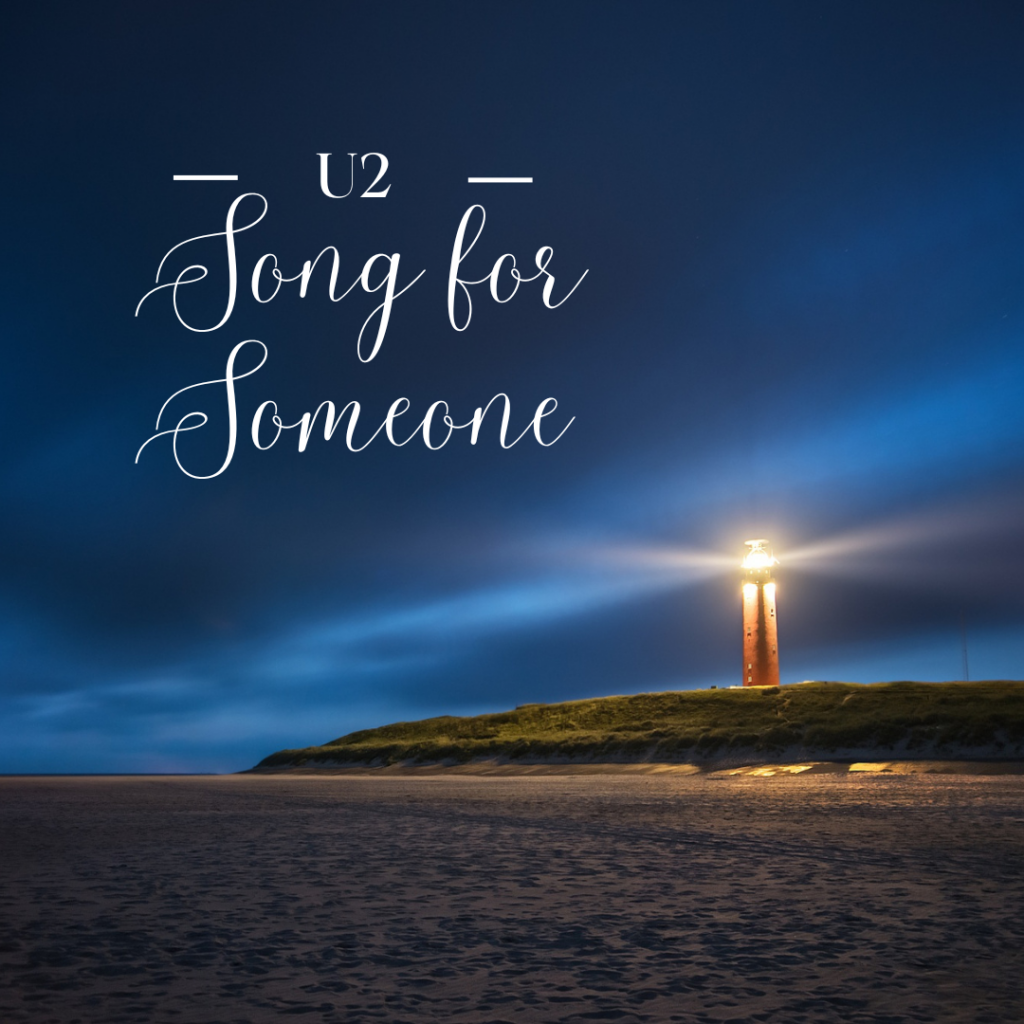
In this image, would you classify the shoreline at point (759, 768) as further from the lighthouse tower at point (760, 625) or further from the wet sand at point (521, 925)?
the lighthouse tower at point (760, 625)

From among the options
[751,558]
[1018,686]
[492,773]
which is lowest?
[492,773]

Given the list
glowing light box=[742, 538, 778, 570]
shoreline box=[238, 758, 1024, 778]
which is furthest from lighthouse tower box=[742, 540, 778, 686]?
shoreline box=[238, 758, 1024, 778]

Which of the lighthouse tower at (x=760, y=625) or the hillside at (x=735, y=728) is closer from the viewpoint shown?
the hillside at (x=735, y=728)

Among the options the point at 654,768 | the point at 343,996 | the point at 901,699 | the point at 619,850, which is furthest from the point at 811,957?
the point at 901,699

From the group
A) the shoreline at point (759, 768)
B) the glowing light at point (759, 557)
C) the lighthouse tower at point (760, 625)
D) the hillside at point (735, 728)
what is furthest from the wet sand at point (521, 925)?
the glowing light at point (759, 557)

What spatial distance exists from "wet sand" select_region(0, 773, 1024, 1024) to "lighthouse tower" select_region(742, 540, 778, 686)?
61250 millimetres

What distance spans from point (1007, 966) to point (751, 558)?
72506 mm

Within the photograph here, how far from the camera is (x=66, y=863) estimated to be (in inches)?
377

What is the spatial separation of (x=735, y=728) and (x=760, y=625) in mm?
23113

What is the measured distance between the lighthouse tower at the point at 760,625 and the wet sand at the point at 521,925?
6125 centimetres

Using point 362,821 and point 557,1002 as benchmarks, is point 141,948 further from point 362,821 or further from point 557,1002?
point 362,821

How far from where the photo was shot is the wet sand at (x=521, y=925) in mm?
4219

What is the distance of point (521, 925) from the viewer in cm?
605

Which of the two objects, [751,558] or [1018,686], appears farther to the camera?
[751,558]
